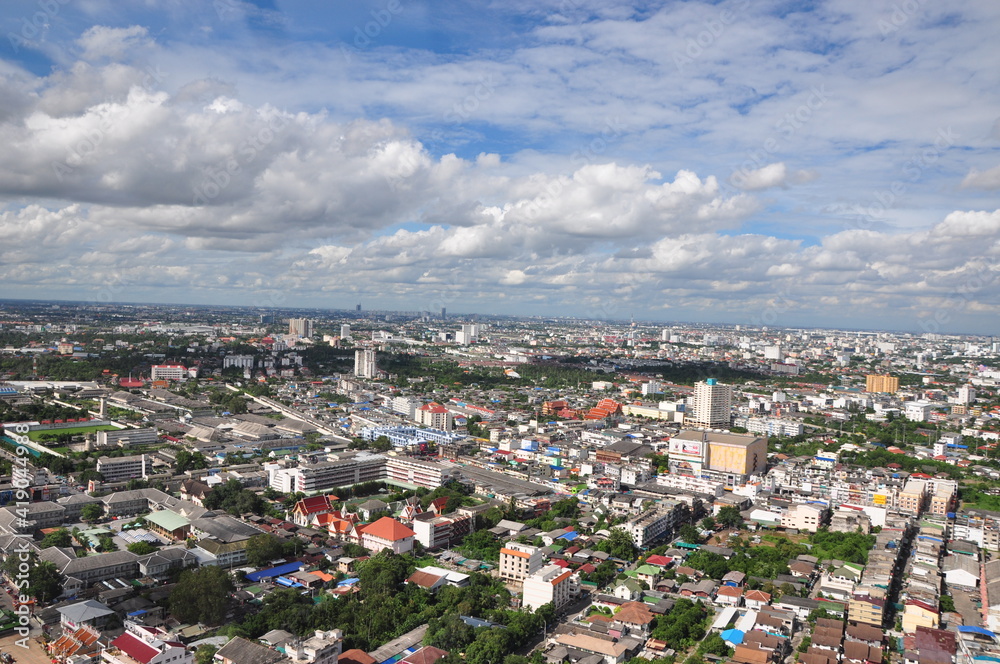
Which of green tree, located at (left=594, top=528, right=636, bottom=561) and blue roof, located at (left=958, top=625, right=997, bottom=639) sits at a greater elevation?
blue roof, located at (left=958, top=625, right=997, bottom=639)

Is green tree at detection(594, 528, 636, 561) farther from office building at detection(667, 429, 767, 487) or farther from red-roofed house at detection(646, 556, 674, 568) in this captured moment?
office building at detection(667, 429, 767, 487)

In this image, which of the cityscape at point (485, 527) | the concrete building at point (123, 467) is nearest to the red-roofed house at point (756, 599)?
the cityscape at point (485, 527)

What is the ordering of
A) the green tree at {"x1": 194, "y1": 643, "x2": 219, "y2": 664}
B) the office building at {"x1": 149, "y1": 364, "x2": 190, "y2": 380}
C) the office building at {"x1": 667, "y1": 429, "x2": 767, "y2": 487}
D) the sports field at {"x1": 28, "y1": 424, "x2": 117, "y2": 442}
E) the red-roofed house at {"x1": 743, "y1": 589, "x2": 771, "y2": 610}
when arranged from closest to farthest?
the green tree at {"x1": 194, "y1": 643, "x2": 219, "y2": 664} → the red-roofed house at {"x1": 743, "y1": 589, "x2": 771, "y2": 610} → the office building at {"x1": 667, "y1": 429, "x2": 767, "y2": 487} → the sports field at {"x1": 28, "y1": 424, "x2": 117, "y2": 442} → the office building at {"x1": 149, "y1": 364, "x2": 190, "y2": 380}

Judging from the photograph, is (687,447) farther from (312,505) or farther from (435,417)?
(312,505)

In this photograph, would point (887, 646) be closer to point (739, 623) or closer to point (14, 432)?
point (739, 623)

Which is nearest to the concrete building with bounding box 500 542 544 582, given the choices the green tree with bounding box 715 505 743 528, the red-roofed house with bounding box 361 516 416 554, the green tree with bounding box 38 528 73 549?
the red-roofed house with bounding box 361 516 416 554

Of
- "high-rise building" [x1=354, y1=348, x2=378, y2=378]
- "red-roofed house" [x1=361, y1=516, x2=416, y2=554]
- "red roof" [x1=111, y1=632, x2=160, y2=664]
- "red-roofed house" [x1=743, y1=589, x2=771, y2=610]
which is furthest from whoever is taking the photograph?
"high-rise building" [x1=354, y1=348, x2=378, y2=378]
